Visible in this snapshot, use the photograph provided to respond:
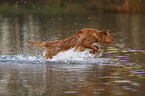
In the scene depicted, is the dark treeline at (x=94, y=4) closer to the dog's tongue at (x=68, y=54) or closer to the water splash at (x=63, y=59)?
the water splash at (x=63, y=59)

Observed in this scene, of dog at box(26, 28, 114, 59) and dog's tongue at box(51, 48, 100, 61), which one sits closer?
dog at box(26, 28, 114, 59)

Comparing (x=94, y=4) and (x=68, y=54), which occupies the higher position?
(x=94, y=4)

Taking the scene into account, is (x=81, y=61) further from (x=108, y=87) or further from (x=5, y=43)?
(x=5, y=43)

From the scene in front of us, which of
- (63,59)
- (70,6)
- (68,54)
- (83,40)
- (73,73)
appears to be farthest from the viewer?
(70,6)

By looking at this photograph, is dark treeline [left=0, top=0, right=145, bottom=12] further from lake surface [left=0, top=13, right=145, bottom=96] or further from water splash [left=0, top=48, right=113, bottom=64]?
water splash [left=0, top=48, right=113, bottom=64]

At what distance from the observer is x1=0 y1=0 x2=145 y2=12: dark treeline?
53031mm

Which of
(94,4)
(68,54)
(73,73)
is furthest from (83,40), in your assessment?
(94,4)

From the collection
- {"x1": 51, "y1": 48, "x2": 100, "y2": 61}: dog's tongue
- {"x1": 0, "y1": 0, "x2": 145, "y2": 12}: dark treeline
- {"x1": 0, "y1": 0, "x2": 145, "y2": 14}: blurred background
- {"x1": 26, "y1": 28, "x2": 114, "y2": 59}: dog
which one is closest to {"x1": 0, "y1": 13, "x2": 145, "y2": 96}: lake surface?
{"x1": 51, "y1": 48, "x2": 100, "y2": 61}: dog's tongue

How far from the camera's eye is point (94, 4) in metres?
58.8

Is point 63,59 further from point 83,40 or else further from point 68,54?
point 83,40

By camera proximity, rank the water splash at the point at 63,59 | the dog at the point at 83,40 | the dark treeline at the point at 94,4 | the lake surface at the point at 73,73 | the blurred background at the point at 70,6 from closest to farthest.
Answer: the lake surface at the point at 73,73
the dog at the point at 83,40
the water splash at the point at 63,59
the blurred background at the point at 70,6
the dark treeline at the point at 94,4

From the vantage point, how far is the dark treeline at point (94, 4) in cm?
5303

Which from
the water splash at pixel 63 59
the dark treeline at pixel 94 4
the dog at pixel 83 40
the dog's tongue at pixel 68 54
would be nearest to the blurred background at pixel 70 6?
the dark treeline at pixel 94 4

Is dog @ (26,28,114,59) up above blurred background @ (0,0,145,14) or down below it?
below
